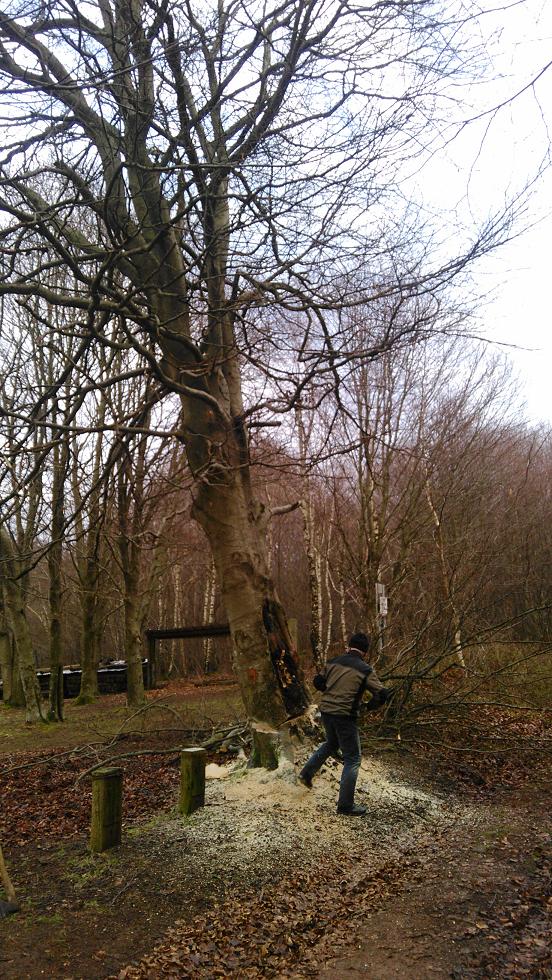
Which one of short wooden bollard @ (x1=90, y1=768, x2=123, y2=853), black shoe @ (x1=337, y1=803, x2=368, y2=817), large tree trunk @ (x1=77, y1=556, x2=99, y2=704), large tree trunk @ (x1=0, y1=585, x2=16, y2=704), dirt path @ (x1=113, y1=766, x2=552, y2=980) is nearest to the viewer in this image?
dirt path @ (x1=113, y1=766, x2=552, y2=980)

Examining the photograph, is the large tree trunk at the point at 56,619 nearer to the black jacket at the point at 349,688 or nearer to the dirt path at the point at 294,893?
the black jacket at the point at 349,688

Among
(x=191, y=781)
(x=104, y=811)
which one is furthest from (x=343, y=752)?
(x=104, y=811)

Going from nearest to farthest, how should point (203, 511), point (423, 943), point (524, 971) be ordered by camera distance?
point (524, 971)
point (423, 943)
point (203, 511)

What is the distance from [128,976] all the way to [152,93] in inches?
248

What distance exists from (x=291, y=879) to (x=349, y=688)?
1.65 m

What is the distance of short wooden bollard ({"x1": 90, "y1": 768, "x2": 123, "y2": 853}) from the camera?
5109 millimetres

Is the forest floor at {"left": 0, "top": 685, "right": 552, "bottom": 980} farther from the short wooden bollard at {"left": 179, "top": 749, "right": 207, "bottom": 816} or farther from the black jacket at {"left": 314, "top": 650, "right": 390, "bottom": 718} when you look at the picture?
the black jacket at {"left": 314, "top": 650, "right": 390, "bottom": 718}

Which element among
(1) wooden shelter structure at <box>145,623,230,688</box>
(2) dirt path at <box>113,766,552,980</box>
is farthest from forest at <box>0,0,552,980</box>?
(1) wooden shelter structure at <box>145,623,230,688</box>

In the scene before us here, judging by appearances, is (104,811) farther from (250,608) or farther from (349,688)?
(250,608)

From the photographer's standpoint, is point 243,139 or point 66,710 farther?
point 66,710

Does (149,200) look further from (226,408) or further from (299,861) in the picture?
(299,861)

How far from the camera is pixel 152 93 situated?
5.93 m

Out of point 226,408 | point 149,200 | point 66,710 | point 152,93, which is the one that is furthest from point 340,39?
point 66,710

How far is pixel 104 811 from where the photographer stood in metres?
5.10
